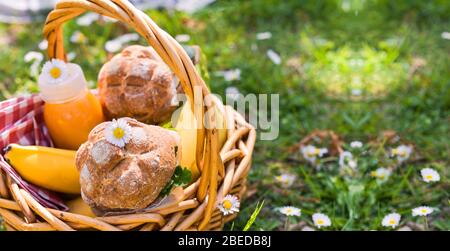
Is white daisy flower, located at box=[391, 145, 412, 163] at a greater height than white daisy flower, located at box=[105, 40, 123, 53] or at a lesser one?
lesser

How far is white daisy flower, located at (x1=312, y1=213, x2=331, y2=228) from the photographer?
1.93m

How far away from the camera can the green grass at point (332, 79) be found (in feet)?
6.84

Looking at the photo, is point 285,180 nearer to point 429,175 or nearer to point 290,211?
point 290,211

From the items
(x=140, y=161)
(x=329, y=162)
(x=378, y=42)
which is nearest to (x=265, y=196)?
(x=329, y=162)

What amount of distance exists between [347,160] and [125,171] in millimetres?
1017

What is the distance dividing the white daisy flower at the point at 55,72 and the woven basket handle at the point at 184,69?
212 millimetres

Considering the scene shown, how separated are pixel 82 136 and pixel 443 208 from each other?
1.17 m

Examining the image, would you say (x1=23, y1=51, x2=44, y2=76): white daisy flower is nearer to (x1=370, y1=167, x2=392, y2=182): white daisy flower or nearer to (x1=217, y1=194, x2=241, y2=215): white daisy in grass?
(x1=217, y1=194, x2=241, y2=215): white daisy in grass

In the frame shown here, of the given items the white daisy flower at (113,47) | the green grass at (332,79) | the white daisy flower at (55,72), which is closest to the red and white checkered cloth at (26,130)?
the white daisy flower at (55,72)

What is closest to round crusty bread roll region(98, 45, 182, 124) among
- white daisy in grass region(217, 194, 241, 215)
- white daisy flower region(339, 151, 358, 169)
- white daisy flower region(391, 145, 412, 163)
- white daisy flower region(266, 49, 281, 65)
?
white daisy in grass region(217, 194, 241, 215)

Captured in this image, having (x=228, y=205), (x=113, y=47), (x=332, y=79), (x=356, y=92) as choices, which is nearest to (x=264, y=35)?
(x=332, y=79)

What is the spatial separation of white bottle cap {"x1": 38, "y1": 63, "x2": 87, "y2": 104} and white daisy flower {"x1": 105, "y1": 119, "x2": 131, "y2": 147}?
0.31 meters

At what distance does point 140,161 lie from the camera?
1485 millimetres
